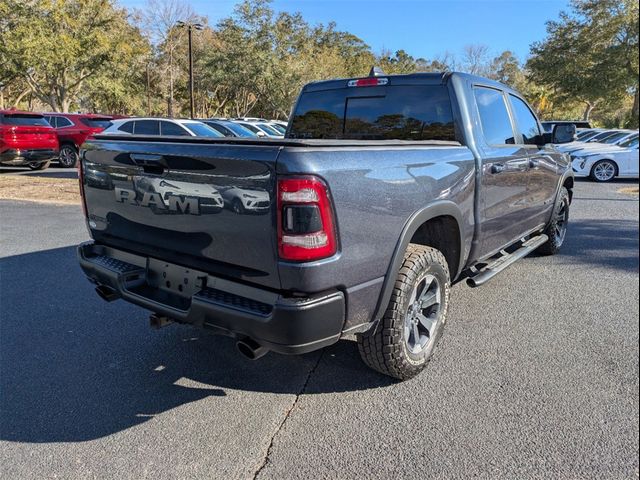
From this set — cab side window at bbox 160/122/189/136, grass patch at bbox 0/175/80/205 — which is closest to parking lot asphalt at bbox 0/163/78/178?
grass patch at bbox 0/175/80/205

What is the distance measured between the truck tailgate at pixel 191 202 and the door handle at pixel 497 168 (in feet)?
6.97

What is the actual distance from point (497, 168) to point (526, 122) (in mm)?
1493

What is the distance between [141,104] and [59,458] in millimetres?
42031

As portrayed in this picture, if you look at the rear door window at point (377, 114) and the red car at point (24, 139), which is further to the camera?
the red car at point (24, 139)

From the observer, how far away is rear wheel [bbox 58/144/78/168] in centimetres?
1648

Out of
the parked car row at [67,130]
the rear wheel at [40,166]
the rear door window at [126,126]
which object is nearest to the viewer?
the parked car row at [67,130]

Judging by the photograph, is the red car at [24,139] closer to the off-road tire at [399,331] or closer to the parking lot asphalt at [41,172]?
the parking lot asphalt at [41,172]

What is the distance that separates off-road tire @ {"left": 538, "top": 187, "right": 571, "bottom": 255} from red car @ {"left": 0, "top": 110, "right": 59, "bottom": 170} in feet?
46.1

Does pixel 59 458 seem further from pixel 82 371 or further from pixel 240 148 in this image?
pixel 240 148

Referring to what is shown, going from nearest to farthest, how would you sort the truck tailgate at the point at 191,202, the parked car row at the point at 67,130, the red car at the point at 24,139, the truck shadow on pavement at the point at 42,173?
the truck tailgate at the point at 191,202, the parked car row at the point at 67,130, the red car at the point at 24,139, the truck shadow on pavement at the point at 42,173

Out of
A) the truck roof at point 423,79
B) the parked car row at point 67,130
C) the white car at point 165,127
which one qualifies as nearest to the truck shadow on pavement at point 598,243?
the truck roof at point 423,79

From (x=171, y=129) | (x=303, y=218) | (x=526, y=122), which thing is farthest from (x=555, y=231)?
(x=171, y=129)

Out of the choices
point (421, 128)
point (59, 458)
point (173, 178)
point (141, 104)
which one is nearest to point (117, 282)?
point (173, 178)

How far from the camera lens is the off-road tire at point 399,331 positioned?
9.23ft
